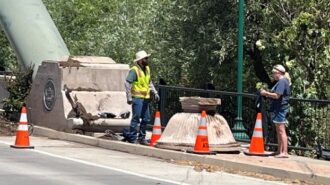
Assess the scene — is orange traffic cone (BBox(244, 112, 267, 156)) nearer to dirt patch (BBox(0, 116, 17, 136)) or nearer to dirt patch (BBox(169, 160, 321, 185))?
dirt patch (BBox(169, 160, 321, 185))

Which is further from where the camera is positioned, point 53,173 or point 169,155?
point 169,155

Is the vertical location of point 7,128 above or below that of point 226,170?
above

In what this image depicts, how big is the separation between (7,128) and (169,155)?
17.8 ft

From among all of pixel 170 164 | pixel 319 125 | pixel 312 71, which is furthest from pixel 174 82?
pixel 170 164

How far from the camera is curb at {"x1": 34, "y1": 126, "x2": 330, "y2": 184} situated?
38.1ft

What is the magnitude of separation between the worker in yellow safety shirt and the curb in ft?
1.36

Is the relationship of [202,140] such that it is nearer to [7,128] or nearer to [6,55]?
[7,128]

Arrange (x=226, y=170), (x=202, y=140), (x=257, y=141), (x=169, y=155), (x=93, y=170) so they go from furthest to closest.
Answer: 1. (x=257, y=141)
2. (x=169, y=155)
3. (x=202, y=140)
4. (x=226, y=170)
5. (x=93, y=170)

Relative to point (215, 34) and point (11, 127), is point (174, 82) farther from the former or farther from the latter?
point (11, 127)

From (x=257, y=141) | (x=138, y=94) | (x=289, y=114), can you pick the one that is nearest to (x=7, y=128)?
(x=138, y=94)

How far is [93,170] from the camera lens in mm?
11727

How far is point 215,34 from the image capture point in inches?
890

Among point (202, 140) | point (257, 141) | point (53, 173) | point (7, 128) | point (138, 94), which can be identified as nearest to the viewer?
point (53, 173)

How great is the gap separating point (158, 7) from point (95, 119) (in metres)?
10.6
